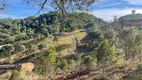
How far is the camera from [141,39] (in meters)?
33.2

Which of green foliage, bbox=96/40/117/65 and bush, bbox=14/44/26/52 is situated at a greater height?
green foliage, bbox=96/40/117/65

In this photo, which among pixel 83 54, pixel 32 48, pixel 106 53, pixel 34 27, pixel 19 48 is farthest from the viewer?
pixel 34 27

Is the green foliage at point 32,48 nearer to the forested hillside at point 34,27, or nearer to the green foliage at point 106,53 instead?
the forested hillside at point 34,27

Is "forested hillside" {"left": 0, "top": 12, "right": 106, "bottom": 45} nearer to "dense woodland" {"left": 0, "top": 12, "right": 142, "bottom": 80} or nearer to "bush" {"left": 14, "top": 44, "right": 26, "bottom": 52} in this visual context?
"dense woodland" {"left": 0, "top": 12, "right": 142, "bottom": 80}

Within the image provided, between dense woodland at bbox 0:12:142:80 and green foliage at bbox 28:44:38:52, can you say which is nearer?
dense woodland at bbox 0:12:142:80

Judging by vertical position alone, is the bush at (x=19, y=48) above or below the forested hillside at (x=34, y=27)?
below

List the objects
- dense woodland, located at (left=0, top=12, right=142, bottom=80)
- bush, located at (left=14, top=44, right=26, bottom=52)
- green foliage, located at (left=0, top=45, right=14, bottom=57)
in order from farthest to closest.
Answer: bush, located at (left=14, top=44, right=26, bottom=52), green foliage, located at (left=0, top=45, right=14, bottom=57), dense woodland, located at (left=0, top=12, right=142, bottom=80)

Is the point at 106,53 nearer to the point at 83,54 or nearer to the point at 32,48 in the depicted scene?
the point at 83,54

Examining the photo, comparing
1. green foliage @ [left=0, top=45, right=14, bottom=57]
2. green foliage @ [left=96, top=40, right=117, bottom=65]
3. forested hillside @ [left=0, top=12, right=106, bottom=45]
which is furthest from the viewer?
green foliage @ [left=0, top=45, right=14, bottom=57]

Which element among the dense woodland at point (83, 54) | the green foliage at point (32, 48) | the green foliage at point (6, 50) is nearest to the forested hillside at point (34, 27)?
the dense woodland at point (83, 54)

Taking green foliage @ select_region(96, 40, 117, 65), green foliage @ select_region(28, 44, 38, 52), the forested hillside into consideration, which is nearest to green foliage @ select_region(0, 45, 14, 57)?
green foliage @ select_region(28, 44, 38, 52)

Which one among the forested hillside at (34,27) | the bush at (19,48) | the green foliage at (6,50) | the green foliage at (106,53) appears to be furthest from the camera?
the bush at (19,48)

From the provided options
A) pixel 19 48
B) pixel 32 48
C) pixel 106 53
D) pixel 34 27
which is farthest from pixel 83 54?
pixel 34 27

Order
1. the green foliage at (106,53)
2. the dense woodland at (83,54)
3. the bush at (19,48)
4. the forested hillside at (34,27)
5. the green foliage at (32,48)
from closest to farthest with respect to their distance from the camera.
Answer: the forested hillside at (34,27) < the dense woodland at (83,54) < the green foliage at (106,53) < the green foliage at (32,48) < the bush at (19,48)
